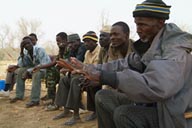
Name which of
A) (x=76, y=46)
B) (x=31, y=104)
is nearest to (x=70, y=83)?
(x=76, y=46)

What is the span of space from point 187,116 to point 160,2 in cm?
94

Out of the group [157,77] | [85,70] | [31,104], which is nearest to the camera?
[157,77]

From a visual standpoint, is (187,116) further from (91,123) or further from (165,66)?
(91,123)

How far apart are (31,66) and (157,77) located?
17.5 ft

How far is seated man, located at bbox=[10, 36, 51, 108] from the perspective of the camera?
6668 mm

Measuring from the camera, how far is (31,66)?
7.24 m

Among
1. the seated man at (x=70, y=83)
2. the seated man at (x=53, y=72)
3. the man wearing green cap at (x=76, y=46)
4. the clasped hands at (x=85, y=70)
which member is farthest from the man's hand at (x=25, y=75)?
the clasped hands at (x=85, y=70)

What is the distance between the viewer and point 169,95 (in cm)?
231

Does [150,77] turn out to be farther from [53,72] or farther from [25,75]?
[25,75]

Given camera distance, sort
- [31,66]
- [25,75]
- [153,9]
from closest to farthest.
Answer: [153,9] < [25,75] < [31,66]

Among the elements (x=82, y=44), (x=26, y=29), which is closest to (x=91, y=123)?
(x=82, y=44)

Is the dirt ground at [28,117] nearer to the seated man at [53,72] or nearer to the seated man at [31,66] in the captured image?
the seated man at [31,66]

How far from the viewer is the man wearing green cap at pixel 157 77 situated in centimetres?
227

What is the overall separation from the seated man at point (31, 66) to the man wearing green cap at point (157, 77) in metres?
4.05
